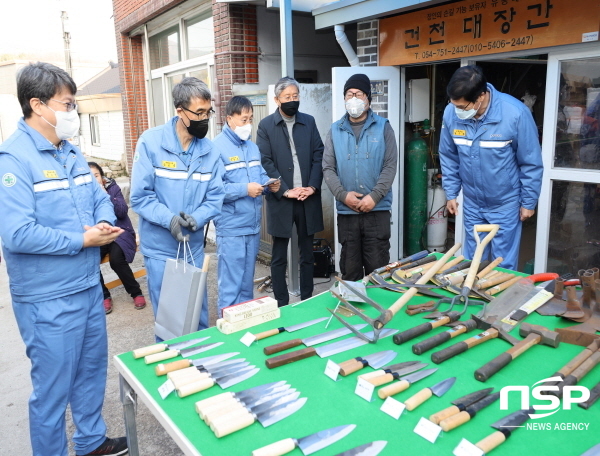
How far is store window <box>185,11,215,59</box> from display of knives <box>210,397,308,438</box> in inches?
285

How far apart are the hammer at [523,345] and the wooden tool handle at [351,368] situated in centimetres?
45

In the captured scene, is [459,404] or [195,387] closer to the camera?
[459,404]

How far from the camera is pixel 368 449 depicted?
1.55 meters

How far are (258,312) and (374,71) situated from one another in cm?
375

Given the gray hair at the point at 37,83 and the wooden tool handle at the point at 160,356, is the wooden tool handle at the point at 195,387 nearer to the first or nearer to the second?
the wooden tool handle at the point at 160,356

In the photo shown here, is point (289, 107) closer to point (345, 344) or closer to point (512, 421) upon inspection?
point (345, 344)

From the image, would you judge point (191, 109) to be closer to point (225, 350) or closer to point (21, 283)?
point (21, 283)

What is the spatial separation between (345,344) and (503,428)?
77 cm

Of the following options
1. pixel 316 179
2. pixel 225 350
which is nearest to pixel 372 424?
pixel 225 350

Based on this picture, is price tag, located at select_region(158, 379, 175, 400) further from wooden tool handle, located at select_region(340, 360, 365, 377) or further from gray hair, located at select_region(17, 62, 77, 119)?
gray hair, located at select_region(17, 62, 77, 119)

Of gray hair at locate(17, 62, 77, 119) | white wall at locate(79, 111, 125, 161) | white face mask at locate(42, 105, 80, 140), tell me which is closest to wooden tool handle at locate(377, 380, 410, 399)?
white face mask at locate(42, 105, 80, 140)

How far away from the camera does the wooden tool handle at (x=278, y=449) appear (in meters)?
1.52

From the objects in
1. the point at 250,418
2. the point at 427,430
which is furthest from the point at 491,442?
the point at 250,418

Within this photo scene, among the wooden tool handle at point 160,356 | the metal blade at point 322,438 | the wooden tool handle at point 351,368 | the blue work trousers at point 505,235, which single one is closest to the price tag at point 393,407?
the metal blade at point 322,438
